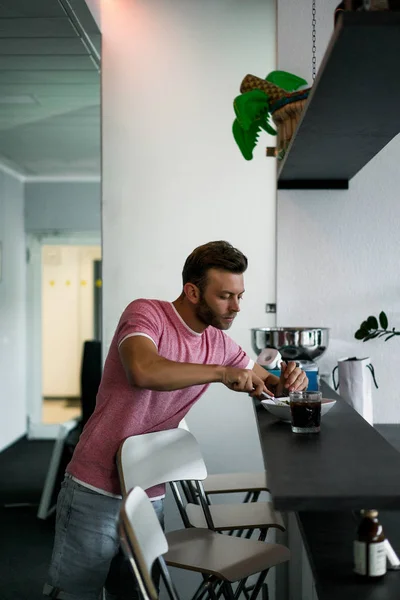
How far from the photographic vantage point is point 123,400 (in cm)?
214

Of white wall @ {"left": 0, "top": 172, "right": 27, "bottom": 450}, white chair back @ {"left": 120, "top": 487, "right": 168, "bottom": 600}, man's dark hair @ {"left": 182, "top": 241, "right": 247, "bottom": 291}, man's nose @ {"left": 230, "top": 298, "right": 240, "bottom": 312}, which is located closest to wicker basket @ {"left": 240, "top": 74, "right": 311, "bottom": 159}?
man's dark hair @ {"left": 182, "top": 241, "right": 247, "bottom": 291}

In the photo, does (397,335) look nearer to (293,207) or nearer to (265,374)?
(293,207)

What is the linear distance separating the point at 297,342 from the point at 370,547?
1.42 m

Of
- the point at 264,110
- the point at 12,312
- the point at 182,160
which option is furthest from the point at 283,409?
the point at 12,312

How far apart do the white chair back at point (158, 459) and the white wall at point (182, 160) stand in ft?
4.39

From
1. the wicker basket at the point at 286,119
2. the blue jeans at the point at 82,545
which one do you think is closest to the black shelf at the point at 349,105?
the wicker basket at the point at 286,119

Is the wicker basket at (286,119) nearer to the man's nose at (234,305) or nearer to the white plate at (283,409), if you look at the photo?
the man's nose at (234,305)

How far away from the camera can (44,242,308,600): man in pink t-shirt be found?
1.99 metres

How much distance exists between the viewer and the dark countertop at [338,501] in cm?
144

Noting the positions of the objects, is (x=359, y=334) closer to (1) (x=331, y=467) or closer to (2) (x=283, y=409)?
(2) (x=283, y=409)

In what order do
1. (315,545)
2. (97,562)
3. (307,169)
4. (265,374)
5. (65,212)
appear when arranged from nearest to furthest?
1. (315,545)
2. (97,562)
3. (265,374)
4. (307,169)
5. (65,212)

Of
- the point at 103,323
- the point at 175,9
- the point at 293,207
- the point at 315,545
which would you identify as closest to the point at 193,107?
the point at 175,9

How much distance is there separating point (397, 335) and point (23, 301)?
5469mm

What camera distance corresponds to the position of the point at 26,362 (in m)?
8.12
